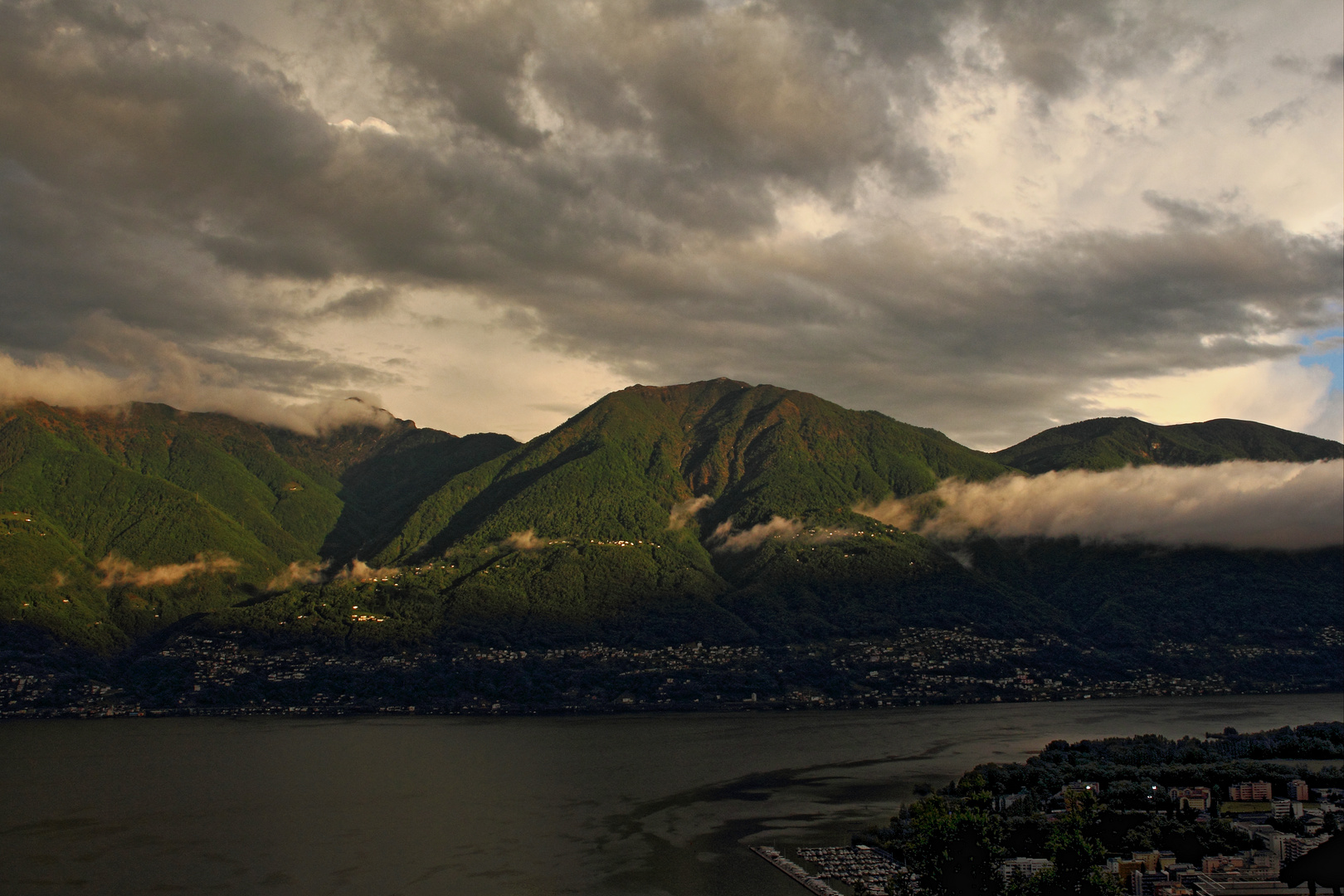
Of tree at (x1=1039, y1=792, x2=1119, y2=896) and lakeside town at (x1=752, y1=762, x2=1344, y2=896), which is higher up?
tree at (x1=1039, y1=792, x2=1119, y2=896)

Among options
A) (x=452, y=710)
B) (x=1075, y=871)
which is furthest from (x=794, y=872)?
(x=452, y=710)

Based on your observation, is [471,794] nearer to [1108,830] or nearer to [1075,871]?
[1108,830]

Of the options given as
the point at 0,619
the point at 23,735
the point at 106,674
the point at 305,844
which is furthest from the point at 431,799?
the point at 0,619

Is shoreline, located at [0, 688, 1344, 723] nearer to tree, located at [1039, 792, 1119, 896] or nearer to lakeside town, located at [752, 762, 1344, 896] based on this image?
lakeside town, located at [752, 762, 1344, 896]

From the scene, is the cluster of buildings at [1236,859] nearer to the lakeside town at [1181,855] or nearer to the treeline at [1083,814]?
the lakeside town at [1181,855]

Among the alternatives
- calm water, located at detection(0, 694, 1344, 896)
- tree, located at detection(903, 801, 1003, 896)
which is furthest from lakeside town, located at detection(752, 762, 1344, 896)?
calm water, located at detection(0, 694, 1344, 896)

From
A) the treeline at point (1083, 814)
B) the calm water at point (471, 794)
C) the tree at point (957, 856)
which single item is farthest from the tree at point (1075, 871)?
the calm water at point (471, 794)

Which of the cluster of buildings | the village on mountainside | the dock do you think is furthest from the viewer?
the dock
